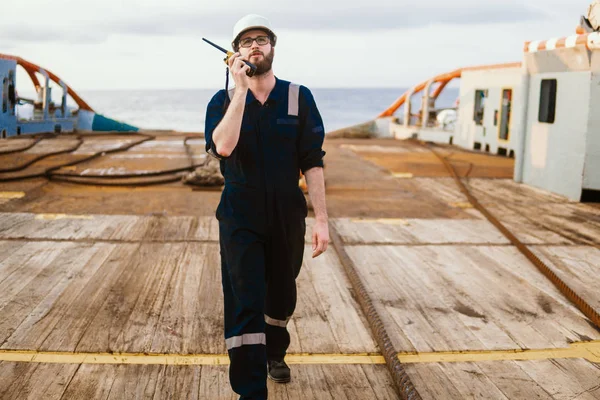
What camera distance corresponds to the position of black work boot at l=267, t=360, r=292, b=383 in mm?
3557

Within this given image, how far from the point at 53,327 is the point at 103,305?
0.50m

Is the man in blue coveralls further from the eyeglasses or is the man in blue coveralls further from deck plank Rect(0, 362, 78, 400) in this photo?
deck plank Rect(0, 362, 78, 400)

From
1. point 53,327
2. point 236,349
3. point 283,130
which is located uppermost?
point 283,130

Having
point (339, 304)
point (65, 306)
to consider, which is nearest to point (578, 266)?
point (339, 304)

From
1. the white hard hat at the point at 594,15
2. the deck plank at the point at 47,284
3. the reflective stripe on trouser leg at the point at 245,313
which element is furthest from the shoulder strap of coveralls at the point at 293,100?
the white hard hat at the point at 594,15

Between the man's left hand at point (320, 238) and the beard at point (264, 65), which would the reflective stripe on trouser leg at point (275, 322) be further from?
the beard at point (264, 65)

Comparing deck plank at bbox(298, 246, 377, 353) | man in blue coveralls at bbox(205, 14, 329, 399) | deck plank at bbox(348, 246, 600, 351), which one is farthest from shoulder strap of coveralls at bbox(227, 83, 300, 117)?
deck plank at bbox(348, 246, 600, 351)

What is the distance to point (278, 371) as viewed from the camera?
356cm

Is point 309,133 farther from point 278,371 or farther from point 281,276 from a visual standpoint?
point 278,371

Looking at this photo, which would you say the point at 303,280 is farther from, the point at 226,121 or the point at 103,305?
the point at 226,121

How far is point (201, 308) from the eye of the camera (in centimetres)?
473

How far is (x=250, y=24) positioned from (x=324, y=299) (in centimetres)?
255

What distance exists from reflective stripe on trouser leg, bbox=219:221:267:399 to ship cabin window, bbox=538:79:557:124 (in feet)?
26.3

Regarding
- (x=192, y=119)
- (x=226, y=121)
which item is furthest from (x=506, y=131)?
(x=192, y=119)
